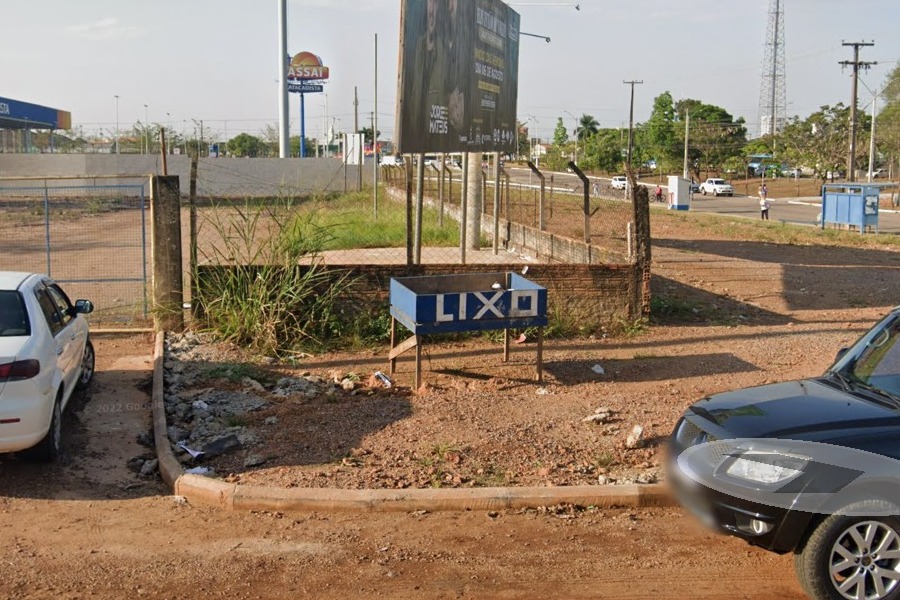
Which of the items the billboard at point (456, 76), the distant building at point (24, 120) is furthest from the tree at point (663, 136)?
the billboard at point (456, 76)

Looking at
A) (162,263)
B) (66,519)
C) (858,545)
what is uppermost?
(162,263)

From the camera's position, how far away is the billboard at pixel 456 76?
1109cm

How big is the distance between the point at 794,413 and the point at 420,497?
101 inches

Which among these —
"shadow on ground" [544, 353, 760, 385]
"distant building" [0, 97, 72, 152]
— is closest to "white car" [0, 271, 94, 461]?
"shadow on ground" [544, 353, 760, 385]

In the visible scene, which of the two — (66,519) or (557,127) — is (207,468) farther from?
(557,127)

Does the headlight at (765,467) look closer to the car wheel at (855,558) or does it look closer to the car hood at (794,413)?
the car hood at (794,413)

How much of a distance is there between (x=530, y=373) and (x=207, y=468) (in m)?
4.00

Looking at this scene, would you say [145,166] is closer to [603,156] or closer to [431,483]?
[431,483]

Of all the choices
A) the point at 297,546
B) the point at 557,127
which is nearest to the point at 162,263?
the point at 297,546

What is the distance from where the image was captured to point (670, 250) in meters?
20.8

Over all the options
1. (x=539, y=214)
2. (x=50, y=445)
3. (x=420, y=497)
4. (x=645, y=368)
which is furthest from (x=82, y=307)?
(x=539, y=214)

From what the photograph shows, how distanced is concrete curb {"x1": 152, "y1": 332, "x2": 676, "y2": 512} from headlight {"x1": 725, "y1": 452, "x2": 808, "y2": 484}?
1.49 meters

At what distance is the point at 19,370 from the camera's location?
267 inches

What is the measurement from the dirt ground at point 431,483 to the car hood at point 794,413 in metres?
0.89
